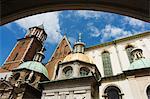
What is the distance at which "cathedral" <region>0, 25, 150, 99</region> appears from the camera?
17.3 meters

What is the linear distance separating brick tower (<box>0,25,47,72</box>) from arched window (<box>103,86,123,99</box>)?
18.9 metres

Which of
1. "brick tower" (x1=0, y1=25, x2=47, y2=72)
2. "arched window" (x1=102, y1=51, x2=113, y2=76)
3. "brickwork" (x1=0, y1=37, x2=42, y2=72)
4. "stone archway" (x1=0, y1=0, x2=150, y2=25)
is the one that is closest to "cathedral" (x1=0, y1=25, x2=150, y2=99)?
"arched window" (x1=102, y1=51, x2=113, y2=76)

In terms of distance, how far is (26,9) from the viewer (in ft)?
7.66

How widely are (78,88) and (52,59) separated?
53.9 ft

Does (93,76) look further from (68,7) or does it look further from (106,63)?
(68,7)

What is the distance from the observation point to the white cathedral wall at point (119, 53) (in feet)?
77.0

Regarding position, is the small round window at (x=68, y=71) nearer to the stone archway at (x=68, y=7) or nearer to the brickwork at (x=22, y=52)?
the brickwork at (x=22, y=52)

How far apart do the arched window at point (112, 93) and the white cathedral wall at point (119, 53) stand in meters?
4.48

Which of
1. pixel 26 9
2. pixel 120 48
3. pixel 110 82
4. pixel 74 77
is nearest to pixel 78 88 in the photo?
pixel 74 77

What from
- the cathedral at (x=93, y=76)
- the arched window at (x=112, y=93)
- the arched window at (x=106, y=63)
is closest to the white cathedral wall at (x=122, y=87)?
the cathedral at (x=93, y=76)

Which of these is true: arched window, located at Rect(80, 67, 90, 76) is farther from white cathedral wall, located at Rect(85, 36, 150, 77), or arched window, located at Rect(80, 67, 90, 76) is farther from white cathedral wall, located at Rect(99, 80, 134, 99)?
white cathedral wall, located at Rect(85, 36, 150, 77)

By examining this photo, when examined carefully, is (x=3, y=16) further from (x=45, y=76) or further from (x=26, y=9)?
(x=45, y=76)

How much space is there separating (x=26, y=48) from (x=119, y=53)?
61.8 ft

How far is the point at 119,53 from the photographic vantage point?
2552cm
